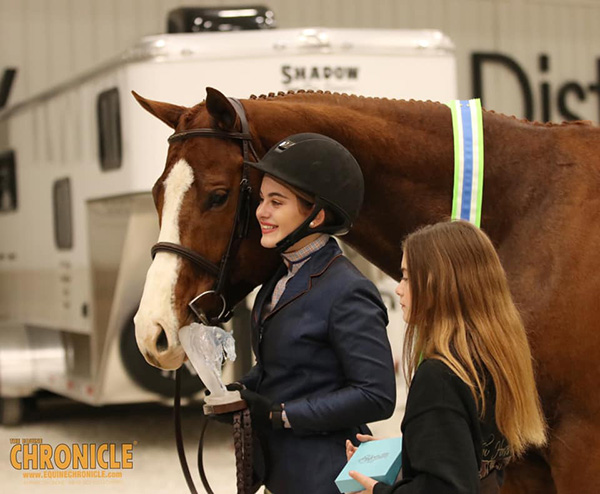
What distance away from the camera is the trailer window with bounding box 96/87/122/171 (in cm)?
589

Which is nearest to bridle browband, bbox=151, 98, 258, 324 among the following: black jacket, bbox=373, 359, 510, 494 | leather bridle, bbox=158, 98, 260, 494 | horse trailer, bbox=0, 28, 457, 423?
leather bridle, bbox=158, 98, 260, 494

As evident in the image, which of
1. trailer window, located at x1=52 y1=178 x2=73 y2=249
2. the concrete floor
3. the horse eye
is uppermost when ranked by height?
the horse eye

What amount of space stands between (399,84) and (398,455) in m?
4.30

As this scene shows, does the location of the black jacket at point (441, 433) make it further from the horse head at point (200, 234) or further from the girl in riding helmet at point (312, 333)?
the horse head at point (200, 234)

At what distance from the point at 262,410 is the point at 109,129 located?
4.28m

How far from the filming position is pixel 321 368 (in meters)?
2.07

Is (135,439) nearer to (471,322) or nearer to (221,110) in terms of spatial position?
(221,110)

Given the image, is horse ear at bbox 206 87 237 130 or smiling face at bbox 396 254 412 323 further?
horse ear at bbox 206 87 237 130

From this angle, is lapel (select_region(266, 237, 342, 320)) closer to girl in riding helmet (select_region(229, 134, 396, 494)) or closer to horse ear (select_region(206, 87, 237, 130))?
girl in riding helmet (select_region(229, 134, 396, 494))

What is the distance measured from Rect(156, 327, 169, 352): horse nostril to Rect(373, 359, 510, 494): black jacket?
744 mm

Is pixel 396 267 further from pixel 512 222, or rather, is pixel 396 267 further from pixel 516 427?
pixel 516 427

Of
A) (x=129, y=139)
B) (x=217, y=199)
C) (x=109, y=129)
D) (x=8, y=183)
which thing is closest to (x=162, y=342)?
(x=217, y=199)

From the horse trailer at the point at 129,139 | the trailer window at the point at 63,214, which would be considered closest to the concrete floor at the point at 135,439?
the horse trailer at the point at 129,139

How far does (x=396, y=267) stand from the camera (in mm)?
2637
